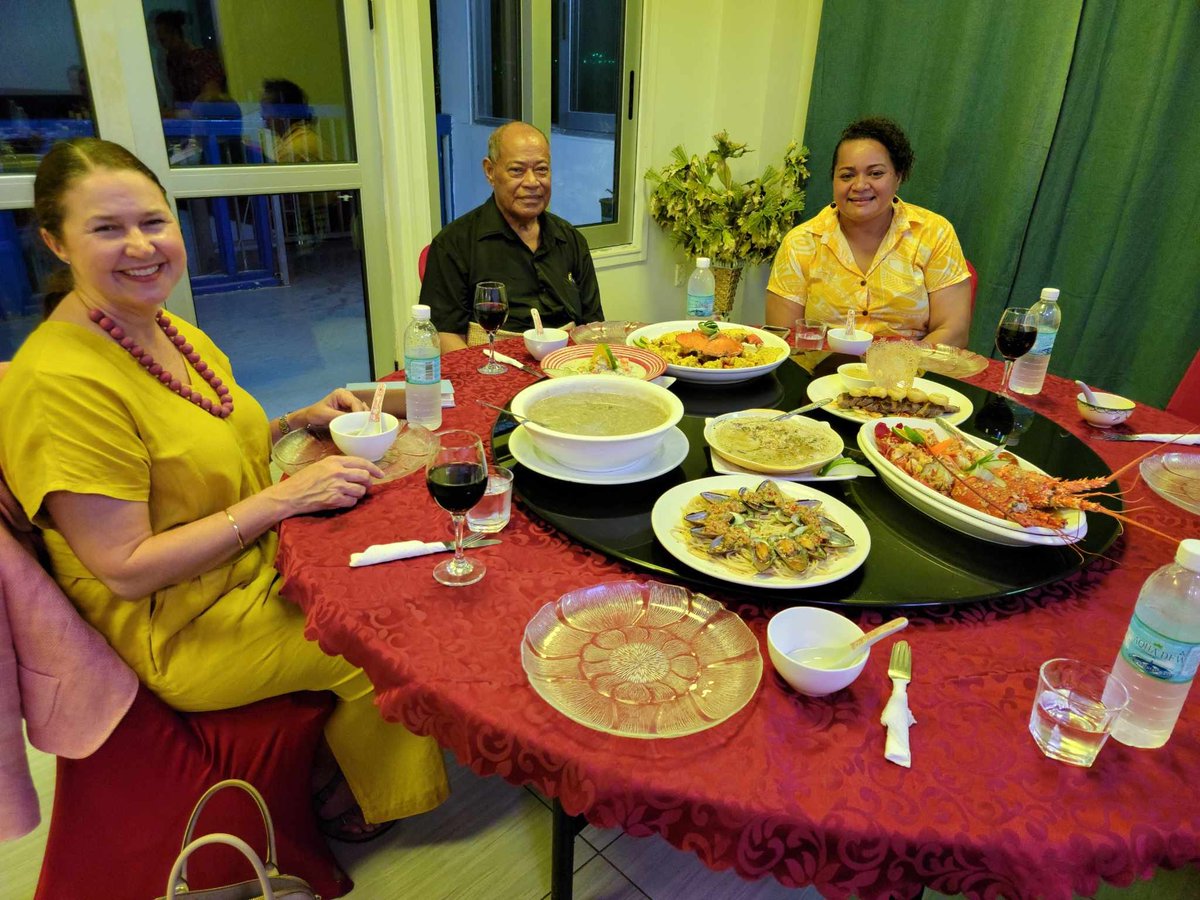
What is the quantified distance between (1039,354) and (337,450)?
156cm

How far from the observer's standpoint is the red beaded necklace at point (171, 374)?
3.87ft

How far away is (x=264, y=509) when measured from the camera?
45.9 inches

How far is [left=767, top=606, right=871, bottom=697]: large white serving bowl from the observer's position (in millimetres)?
811

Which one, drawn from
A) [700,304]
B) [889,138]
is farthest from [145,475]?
[889,138]

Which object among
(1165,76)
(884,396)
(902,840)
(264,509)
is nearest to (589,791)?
(902,840)

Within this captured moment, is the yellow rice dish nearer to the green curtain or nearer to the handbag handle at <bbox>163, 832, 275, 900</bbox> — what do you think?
the handbag handle at <bbox>163, 832, 275, 900</bbox>

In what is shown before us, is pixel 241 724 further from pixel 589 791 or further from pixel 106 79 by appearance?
pixel 106 79

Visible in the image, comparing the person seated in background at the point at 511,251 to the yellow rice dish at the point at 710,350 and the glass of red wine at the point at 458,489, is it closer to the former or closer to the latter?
the yellow rice dish at the point at 710,350

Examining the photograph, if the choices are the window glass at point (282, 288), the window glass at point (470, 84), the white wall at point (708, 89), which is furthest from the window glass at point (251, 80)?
the white wall at point (708, 89)

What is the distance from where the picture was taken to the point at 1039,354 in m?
1.72

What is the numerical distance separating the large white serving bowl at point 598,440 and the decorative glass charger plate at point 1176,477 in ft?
2.82

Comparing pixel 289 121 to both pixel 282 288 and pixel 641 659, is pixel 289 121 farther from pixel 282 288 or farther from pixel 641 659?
pixel 641 659

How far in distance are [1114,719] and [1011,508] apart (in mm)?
386

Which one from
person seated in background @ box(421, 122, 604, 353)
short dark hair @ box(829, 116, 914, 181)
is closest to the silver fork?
person seated in background @ box(421, 122, 604, 353)
